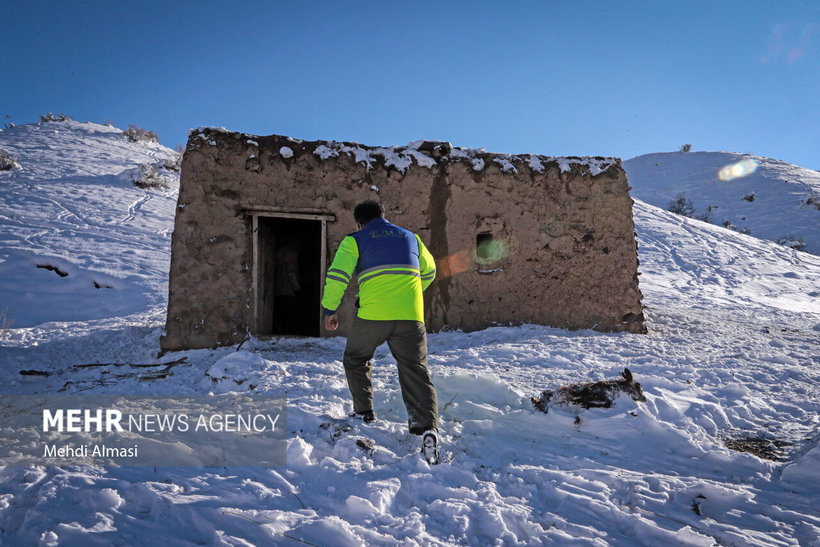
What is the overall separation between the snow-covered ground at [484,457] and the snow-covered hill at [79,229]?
2.39 metres

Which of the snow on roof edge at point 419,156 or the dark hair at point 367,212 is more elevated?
the snow on roof edge at point 419,156

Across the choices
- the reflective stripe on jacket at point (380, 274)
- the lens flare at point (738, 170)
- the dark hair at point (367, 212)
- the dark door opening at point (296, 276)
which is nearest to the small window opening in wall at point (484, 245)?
the dark door opening at point (296, 276)

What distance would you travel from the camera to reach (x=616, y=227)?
6.52 m

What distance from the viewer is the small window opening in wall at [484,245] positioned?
628 cm

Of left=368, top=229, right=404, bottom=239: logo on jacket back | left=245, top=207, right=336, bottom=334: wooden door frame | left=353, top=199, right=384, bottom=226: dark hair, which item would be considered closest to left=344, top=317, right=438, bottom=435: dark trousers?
left=368, top=229, right=404, bottom=239: logo on jacket back

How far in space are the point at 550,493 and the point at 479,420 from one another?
937 mm

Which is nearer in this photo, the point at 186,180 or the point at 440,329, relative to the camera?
the point at 186,180

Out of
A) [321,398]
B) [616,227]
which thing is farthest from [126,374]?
[616,227]

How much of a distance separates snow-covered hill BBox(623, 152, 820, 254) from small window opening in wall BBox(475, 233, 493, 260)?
1757 centimetres

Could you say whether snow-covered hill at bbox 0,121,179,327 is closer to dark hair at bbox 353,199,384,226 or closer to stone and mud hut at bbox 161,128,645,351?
stone and mud hut at bbox 161,128,645,351

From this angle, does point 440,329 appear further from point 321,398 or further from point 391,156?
point 321,398

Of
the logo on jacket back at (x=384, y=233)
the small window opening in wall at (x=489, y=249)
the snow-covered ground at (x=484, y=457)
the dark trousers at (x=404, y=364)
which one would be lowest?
the snow-covered ground at (x=484, y=457)

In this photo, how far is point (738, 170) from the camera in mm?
30422

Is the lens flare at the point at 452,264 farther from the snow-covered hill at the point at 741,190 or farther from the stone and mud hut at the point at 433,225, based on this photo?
the snow-covered hill at the point at 741,190
